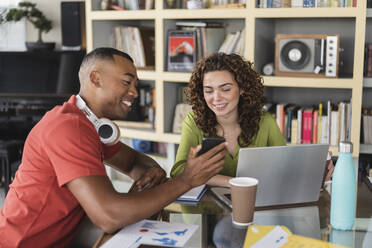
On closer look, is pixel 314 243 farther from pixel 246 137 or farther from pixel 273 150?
pixel 246 137

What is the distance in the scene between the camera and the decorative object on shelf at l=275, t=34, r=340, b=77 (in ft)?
9.29

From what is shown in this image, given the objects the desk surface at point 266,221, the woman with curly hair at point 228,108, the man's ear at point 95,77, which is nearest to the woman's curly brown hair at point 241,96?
the woman with curly hair at point 228,108

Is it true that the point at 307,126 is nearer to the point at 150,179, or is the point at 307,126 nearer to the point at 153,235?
the point at 150,179

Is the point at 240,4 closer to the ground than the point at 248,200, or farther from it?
farther from it

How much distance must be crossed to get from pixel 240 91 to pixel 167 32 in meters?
1.23

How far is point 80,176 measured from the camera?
130 centimetres

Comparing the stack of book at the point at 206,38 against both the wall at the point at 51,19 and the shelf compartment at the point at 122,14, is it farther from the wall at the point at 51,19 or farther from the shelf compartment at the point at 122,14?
the wall at the point at 51,19

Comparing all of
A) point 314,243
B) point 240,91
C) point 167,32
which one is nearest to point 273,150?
point 314,243

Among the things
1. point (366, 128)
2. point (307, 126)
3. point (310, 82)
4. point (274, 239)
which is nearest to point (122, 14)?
point (310, 82)

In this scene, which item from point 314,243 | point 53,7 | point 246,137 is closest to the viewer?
point 314,243

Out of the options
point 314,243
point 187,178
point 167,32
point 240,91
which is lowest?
point 314,243

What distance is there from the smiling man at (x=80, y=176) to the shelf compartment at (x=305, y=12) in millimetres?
1563

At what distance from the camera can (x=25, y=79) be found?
346 centimetres

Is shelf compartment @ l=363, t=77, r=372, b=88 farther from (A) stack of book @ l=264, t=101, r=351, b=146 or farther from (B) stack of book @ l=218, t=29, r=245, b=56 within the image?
(B) stack of book @ l=218, t=29, r=245, b=56
